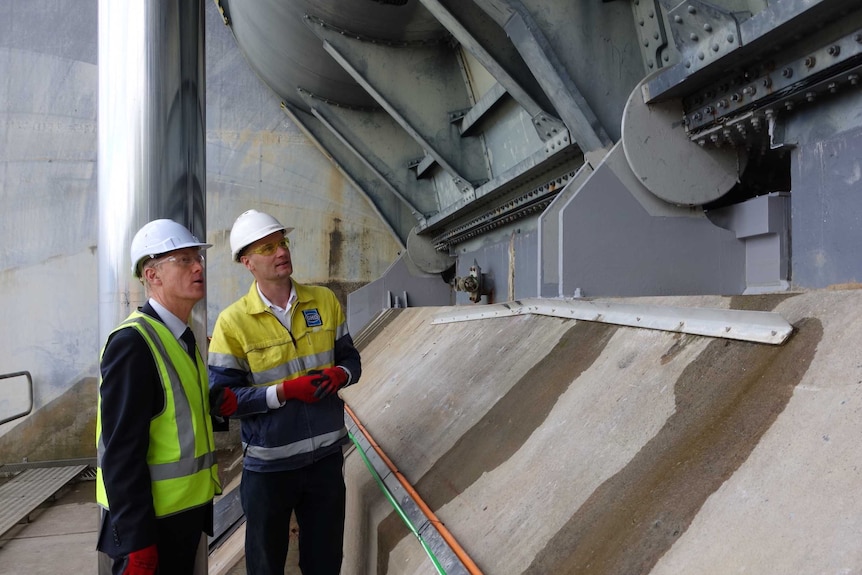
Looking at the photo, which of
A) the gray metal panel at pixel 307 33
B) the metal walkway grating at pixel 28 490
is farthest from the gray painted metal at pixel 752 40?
the metal walkway grating at pixel 28 490

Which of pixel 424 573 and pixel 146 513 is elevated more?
pixel 146 513

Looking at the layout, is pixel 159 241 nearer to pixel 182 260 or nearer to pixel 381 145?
pixel 182 260

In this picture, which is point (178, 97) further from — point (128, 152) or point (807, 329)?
point (807, 329)

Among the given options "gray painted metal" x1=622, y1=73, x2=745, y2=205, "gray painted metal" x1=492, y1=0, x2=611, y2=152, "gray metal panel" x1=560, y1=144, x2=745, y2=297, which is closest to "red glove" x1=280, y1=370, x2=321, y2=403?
"gray metal panel" x1=560, y1=144, x2=745, y2=297

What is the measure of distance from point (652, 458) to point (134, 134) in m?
2.22

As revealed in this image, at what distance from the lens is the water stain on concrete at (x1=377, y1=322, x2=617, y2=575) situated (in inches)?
91.1

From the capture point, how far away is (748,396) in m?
1.65

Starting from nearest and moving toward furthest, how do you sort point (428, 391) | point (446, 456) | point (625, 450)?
point (625, 450) → point (446, 456) → point (428, 391)

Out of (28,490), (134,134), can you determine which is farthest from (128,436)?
(28,490)

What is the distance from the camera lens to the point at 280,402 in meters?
2.18

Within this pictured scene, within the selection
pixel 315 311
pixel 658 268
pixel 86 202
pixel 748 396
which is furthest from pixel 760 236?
pixel 86 202

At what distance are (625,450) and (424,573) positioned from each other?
0.80 meters

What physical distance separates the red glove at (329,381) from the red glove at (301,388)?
2cm

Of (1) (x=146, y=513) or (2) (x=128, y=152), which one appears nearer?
(1) (x=146, y=513)
